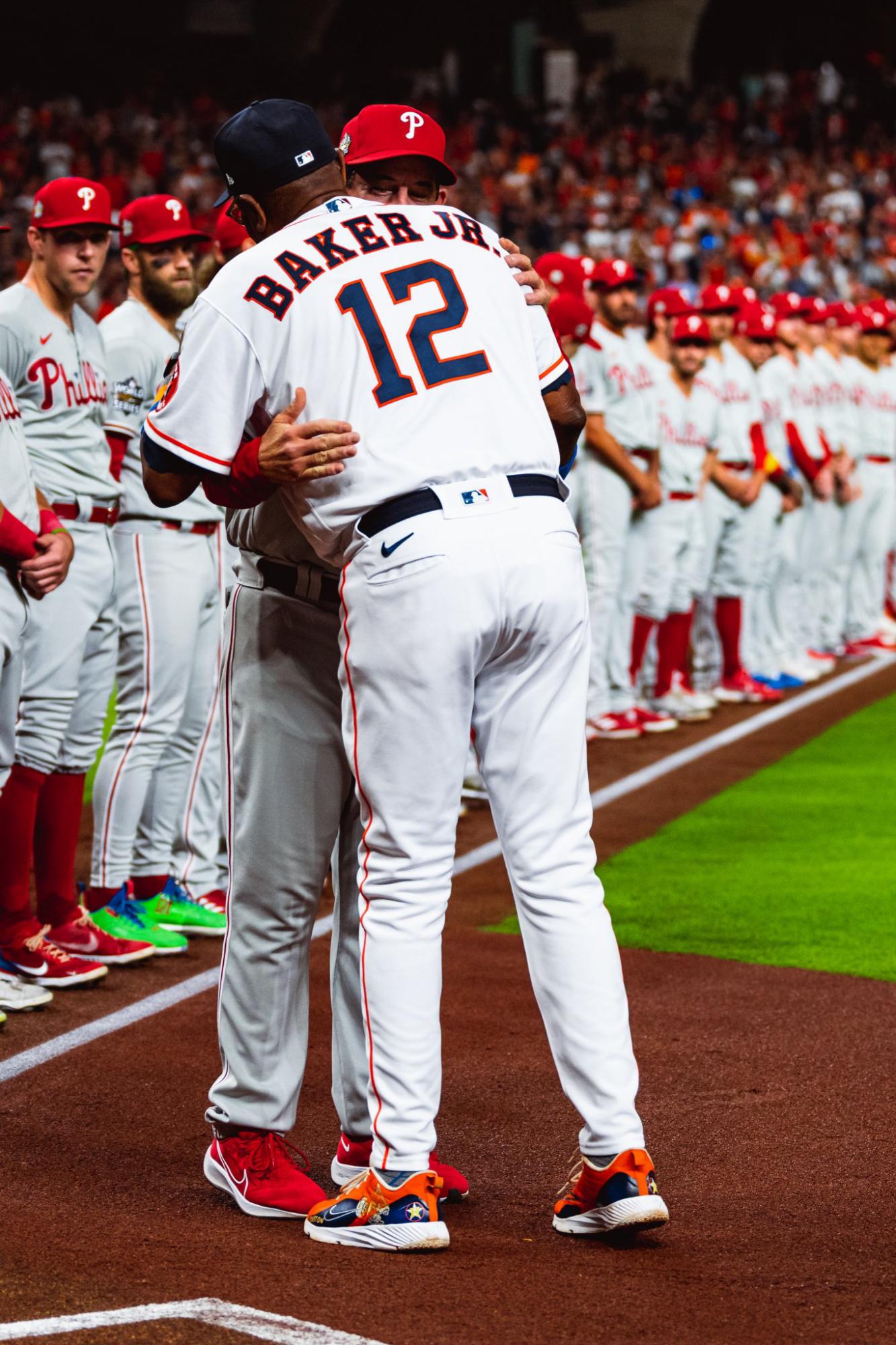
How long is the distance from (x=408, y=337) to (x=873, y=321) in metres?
11.3

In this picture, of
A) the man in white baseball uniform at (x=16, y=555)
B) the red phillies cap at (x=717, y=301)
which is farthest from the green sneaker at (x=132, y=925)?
the red phillies cap at (x=717, y=301)

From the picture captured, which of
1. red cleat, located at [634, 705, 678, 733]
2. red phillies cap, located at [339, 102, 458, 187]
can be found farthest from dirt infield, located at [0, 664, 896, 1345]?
red cleat, located at [634, 705, 678, 733]

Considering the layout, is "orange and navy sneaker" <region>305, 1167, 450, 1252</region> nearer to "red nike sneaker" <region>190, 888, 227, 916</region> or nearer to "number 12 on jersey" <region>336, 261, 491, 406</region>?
"number 12 on jersey" <region>336, 261, 491, 406</region>

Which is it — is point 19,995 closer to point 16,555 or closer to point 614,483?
point 16,555

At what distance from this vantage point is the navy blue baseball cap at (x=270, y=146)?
313cm

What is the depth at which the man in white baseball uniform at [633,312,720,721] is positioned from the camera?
1011cm

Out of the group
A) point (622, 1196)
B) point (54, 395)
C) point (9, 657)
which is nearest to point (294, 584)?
point (622, 1196)

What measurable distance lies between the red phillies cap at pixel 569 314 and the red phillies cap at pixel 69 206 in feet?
10.4

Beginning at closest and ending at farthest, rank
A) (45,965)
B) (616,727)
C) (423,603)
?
(423,603)
(45,965)
(616,727)

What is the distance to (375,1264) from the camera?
2992mm

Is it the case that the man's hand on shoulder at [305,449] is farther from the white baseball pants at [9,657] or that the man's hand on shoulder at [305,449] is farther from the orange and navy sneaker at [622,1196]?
the white baseball pants at [9,657]

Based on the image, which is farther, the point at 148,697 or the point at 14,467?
the point at 148,697

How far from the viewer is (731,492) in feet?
36.4

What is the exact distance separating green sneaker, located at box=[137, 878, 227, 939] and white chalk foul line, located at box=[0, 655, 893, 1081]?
340mm
